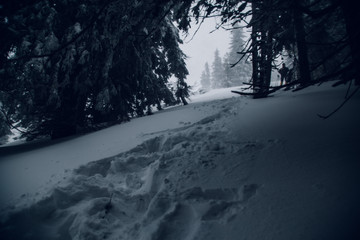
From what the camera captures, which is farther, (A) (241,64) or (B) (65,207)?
(A) (241,64)

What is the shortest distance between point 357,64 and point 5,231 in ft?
14.3

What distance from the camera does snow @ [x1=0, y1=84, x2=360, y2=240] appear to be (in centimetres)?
184

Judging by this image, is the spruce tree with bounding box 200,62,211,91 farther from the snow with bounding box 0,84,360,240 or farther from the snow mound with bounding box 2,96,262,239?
the snow mound with bounding box 2,96,262,239

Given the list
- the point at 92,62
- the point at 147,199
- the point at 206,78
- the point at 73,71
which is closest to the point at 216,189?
the point at 147,199

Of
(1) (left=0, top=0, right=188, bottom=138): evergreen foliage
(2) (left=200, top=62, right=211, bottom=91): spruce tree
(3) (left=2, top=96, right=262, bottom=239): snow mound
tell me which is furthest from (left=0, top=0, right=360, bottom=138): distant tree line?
(2) (left=200, top=62, right=211, bottom=91): spruce tree

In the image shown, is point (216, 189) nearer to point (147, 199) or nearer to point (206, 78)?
point (147, 199)

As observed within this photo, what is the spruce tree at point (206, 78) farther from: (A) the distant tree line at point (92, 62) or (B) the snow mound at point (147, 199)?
(B) the snow mound at point (147, 199)

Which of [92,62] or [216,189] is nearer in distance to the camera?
[216,189]

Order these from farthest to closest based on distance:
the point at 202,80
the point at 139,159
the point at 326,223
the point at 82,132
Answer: the point at 202,80
the point at 82,132
the point at 139,159
the point at 326,223

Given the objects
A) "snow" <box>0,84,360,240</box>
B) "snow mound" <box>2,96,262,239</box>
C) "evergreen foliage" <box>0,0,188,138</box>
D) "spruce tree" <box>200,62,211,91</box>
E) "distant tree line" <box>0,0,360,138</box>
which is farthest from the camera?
"spruce tree" <box>200,62,211,91</box>

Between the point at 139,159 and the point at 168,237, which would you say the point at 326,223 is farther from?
the point at 139,159

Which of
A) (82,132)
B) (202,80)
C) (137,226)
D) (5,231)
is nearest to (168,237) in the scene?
(137,226)

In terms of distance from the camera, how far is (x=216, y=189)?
99.2 inches

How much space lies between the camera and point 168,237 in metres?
2.05
